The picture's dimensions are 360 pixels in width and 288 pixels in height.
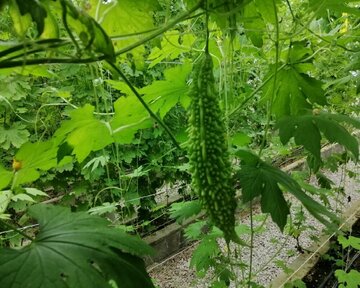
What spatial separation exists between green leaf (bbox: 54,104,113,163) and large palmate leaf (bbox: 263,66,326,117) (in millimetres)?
538

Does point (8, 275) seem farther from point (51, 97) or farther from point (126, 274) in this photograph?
point (51, 97)

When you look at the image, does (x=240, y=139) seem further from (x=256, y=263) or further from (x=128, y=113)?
(x=256, y=263)

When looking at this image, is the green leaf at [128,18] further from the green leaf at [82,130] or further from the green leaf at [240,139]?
the green leaf at [240,139]

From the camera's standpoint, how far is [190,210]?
3.90 feet

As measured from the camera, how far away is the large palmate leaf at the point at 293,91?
3.96 feet

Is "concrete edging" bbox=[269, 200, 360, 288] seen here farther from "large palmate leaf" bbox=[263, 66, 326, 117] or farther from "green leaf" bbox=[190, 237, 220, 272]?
"large palmate leaf" bbox=[263, 66, 326, 117]

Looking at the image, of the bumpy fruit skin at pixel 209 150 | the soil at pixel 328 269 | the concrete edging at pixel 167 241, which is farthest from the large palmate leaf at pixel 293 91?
the concrete edging at pixel 167 241

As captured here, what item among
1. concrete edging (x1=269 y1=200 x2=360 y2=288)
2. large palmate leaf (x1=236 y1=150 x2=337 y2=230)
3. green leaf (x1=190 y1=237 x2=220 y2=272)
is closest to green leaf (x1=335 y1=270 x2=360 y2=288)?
concrete edging (x1=269 y1=200 x2=360 y2=288)

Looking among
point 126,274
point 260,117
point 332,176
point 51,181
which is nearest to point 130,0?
point 126,274

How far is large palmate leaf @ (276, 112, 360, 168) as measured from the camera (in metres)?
1.07

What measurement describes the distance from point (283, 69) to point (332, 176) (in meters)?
3.76

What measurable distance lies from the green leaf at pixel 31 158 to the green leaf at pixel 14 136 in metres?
1.35

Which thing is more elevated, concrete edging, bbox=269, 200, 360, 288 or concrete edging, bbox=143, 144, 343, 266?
concrete edging, bbox=143, 144, 343, 266

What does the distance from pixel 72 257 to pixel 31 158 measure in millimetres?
298
